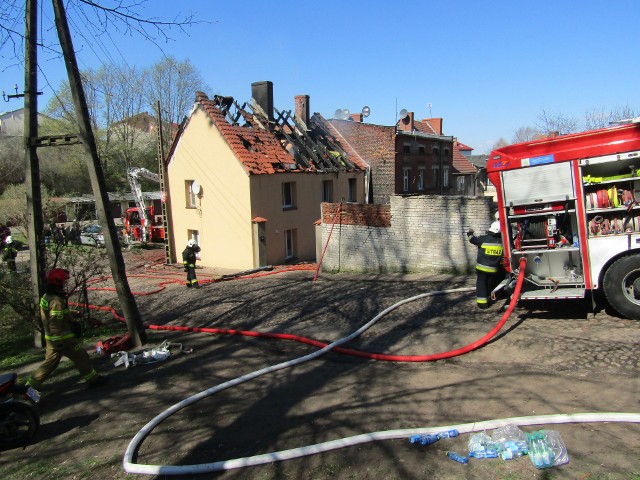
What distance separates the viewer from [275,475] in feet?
12.2

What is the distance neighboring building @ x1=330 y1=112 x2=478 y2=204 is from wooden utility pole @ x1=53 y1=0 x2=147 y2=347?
19.5 metres

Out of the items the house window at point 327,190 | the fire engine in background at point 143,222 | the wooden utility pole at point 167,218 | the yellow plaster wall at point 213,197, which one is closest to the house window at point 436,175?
the house window at point 327,190

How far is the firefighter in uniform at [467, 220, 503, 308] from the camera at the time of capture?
7414mm

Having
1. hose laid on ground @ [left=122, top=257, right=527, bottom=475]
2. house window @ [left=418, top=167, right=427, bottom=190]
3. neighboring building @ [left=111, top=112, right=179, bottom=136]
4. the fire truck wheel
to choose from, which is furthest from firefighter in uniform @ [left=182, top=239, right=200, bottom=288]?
neighboring building @ [left=111, top=112, right=179, bottom=136]

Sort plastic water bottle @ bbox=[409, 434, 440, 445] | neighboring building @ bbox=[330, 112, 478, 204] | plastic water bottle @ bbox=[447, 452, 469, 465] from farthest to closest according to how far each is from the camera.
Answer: neighboring building @ bbox=[330, 112, 478, 204]
plastic water bottle @ bbox=[409, 434, 440, 445]
plastic water bottle @ bbox=[447, 452, 469, 465]

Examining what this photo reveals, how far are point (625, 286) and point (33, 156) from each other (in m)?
8.93

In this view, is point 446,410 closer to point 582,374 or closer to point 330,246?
point 582,374

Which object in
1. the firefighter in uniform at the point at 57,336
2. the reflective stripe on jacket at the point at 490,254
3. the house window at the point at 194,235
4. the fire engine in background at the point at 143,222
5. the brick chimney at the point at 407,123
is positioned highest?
the brick chimney at the point at 407,123

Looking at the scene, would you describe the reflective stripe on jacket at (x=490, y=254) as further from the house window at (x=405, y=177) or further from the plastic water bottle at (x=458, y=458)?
the house window at (x=405, y=177)

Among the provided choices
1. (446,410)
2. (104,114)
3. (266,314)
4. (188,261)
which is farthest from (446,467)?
(104,114)

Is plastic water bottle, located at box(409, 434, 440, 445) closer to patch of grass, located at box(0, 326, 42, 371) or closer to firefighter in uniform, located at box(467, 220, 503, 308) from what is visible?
Result: firefighter in uniform, located at box(467, 220, 503, 308)

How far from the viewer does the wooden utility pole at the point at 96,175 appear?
6.75 metres

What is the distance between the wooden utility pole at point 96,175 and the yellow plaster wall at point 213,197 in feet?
37.0

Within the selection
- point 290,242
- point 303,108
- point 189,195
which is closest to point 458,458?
point 290,242
